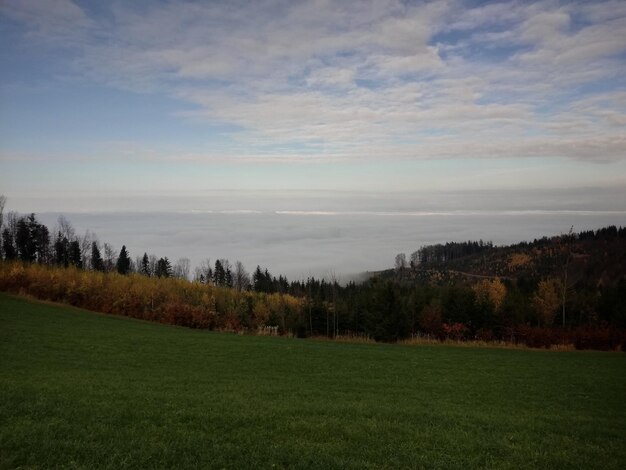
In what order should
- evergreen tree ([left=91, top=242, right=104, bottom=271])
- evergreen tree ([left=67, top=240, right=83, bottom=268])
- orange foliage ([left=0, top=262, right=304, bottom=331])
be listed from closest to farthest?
orange foliage ([left=0, top=262, right=304, bottom=331]) → evergreen tree ([left=67, top=240, right=83, bottom=268]) → evergreen tree ([left=91, top=242, right=104, bottom=271])

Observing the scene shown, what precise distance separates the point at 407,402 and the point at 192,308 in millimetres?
66432

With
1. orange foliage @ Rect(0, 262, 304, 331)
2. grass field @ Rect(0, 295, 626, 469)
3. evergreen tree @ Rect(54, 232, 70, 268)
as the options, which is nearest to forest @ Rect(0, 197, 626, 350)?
orange foliage @ Rect(0, 262, 304, 331)

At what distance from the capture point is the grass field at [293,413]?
1115 centimetres

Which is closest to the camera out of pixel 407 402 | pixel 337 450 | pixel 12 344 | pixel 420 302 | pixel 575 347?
pixel 337 450

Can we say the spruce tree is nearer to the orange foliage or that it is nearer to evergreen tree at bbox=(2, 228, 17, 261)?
evergreen tree at bbox=(2, 228, 17, 261)

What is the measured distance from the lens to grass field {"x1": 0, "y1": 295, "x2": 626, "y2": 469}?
439 inches

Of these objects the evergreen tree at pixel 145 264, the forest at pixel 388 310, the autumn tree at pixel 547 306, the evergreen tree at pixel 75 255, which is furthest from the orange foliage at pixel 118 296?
the evergreen tree at pixel 145 264

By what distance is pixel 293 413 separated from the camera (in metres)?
15.6

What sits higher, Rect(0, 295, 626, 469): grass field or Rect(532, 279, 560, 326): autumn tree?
Rect(0, 295, 626, 469): grass field

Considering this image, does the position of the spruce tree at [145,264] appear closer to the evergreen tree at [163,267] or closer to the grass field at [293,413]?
the evergreen tree at [163,267]

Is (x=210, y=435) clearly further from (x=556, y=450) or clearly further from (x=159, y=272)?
(x=159, y=272)

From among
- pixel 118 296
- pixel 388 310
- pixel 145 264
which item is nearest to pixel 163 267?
pixel 145 264

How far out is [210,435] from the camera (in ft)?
40.7

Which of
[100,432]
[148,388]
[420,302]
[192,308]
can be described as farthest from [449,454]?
[420,302]
